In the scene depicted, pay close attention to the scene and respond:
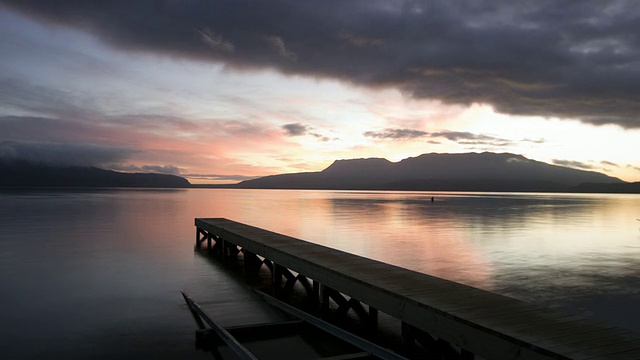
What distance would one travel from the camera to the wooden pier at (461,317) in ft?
17.8

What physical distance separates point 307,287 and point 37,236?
806 inches

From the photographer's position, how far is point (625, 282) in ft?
46.5

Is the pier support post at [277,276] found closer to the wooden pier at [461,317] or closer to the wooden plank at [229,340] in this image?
the wooden pier at [461,317]

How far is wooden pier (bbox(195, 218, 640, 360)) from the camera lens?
543cm

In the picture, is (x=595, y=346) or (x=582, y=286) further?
(x=582, y=286)

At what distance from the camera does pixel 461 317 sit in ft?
20.6

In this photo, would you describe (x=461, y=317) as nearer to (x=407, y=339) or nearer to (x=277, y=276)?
(x=407, y=339)

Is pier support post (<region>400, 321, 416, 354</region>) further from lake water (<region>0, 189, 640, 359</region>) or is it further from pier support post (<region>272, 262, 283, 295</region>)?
pier support post (<region>272, 262, 283, 295</region>)

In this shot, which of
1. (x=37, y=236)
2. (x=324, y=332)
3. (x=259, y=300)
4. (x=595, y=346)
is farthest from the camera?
(x=37, y=236)

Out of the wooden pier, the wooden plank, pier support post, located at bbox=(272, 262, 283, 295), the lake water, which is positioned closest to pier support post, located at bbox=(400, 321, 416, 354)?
the wooden pier

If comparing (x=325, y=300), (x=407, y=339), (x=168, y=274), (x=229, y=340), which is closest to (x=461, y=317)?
(x=407, y=339)

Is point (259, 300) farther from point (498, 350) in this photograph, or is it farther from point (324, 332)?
point (498, 350)

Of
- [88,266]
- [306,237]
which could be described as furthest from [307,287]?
[306,237]

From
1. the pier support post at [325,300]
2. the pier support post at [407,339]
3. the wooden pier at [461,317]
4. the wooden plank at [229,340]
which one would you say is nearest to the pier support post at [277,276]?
the wooden pier at [461,317]
